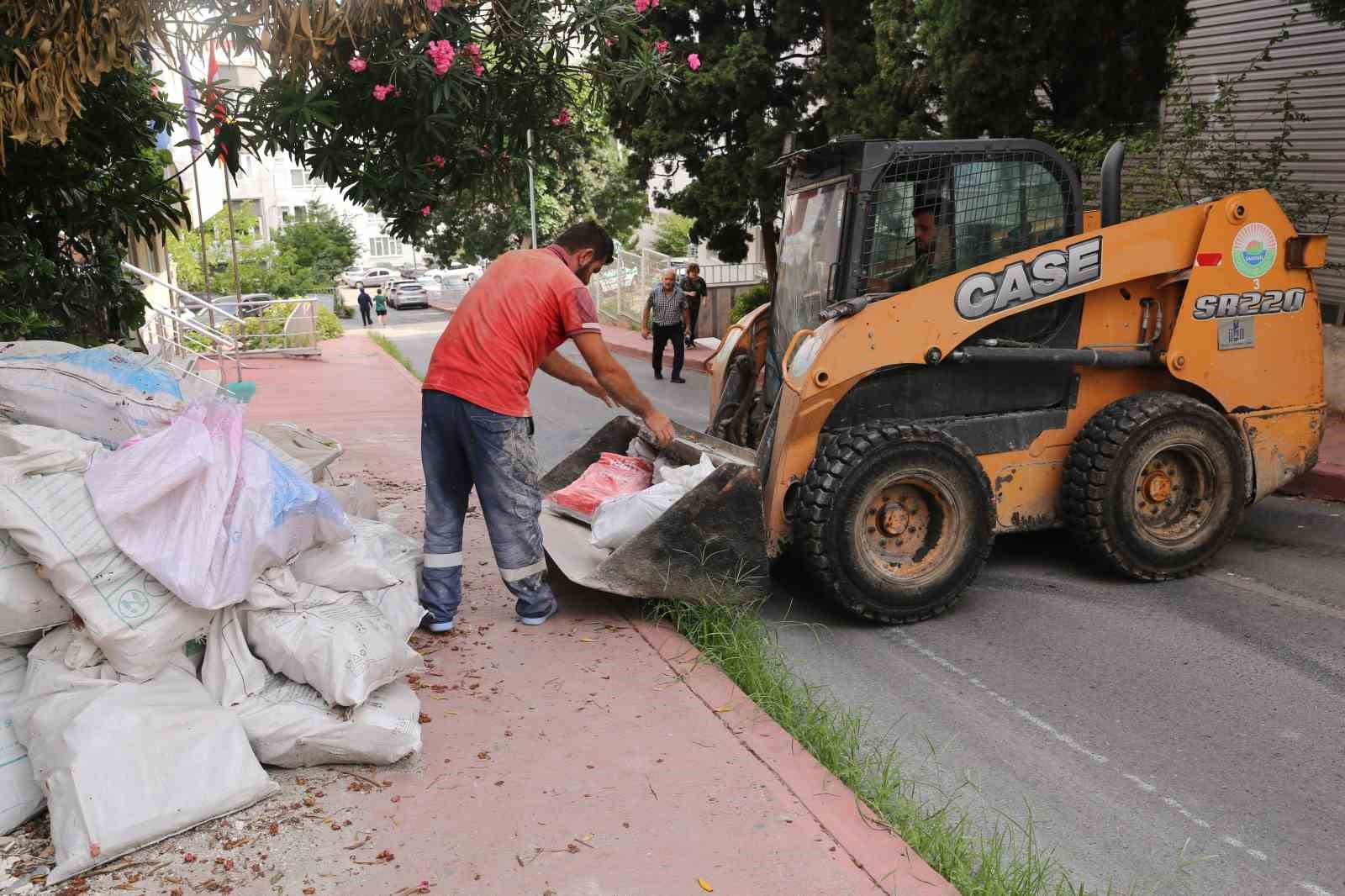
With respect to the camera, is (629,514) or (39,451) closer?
(39,451)

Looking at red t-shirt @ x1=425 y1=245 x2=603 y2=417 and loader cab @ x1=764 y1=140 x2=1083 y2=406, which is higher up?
loader cab @ x1=764 y1=140 x2=1083 y2=406

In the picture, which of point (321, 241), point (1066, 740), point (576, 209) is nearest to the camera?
point (1066, 740)

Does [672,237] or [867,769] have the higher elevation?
[672,237]

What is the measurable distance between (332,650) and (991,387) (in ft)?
11.5

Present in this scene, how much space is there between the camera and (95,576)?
3359 mm

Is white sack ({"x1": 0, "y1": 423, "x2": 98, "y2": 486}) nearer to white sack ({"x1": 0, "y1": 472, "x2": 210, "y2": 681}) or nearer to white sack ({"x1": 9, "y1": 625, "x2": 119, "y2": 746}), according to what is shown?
white sack ({"x1": 0, "y1": 472, "x2": 210, "y2": 681})

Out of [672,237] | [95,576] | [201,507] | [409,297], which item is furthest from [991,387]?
[409,297]

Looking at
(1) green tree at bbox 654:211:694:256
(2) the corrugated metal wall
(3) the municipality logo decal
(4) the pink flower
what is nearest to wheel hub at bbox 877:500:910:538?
(3) the municipality logo decal

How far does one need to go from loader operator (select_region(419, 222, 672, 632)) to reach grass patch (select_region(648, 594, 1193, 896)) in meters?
0.77

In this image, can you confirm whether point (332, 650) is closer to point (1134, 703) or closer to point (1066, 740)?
point (1066, 740)

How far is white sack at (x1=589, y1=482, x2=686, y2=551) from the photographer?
16.3ft

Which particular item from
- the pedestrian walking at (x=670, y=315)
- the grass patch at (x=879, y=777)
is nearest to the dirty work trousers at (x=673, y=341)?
the pedestrian walking at (x=670, y=315)

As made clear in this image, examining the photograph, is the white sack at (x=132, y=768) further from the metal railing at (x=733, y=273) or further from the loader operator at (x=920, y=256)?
the metal railing at (x=733, y=273)

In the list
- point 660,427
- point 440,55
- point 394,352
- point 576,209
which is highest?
point 576,209
